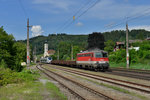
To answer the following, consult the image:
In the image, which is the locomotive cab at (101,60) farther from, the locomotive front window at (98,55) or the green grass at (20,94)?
the green grass at (20,94)

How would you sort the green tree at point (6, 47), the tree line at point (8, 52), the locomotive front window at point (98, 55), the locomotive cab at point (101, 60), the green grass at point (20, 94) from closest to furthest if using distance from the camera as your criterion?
the green grass at point (20, 94)
the locomotive cab at point (101, 60)
the locomotive front window at point (98, 55)
the tree line at point (8, 52)
the green tree at point (6, 47)

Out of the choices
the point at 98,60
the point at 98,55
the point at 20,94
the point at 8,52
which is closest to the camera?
the point at 20,94

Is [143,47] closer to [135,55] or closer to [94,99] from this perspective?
[135,55]

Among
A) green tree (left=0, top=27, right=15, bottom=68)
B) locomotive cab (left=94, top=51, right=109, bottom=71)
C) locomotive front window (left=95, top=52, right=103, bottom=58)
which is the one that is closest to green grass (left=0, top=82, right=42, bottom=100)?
locomotive cab (left=94, top=51, right=109, bottom=71)

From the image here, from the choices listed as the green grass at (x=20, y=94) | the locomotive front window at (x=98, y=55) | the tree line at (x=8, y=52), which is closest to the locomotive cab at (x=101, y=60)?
the locomotive front window at (x=98, y=55)

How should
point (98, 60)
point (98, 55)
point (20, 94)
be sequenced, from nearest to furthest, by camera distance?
point (20, 94) < point (98, 60) < point (98, 55)

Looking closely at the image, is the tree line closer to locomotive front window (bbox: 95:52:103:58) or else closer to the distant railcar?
the distant railcar

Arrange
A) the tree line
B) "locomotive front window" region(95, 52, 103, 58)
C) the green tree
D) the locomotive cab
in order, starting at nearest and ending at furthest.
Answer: the locomotive cab, "locomotive front window" region(95, 52, 103, 58), the tree line, the green tree

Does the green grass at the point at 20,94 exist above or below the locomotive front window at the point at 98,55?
below

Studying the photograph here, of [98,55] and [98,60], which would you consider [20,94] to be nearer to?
[98,60]

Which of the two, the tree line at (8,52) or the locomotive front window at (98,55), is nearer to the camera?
Answer: the locomotive front window at (98,55)

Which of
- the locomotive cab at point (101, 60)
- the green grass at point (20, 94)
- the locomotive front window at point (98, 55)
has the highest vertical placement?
the locomotive front window at point (98, 55)

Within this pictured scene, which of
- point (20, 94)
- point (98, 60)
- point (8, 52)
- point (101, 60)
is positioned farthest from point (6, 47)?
point (20, 94)

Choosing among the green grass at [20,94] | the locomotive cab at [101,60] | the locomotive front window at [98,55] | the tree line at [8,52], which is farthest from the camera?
the tree line at [8,52]
